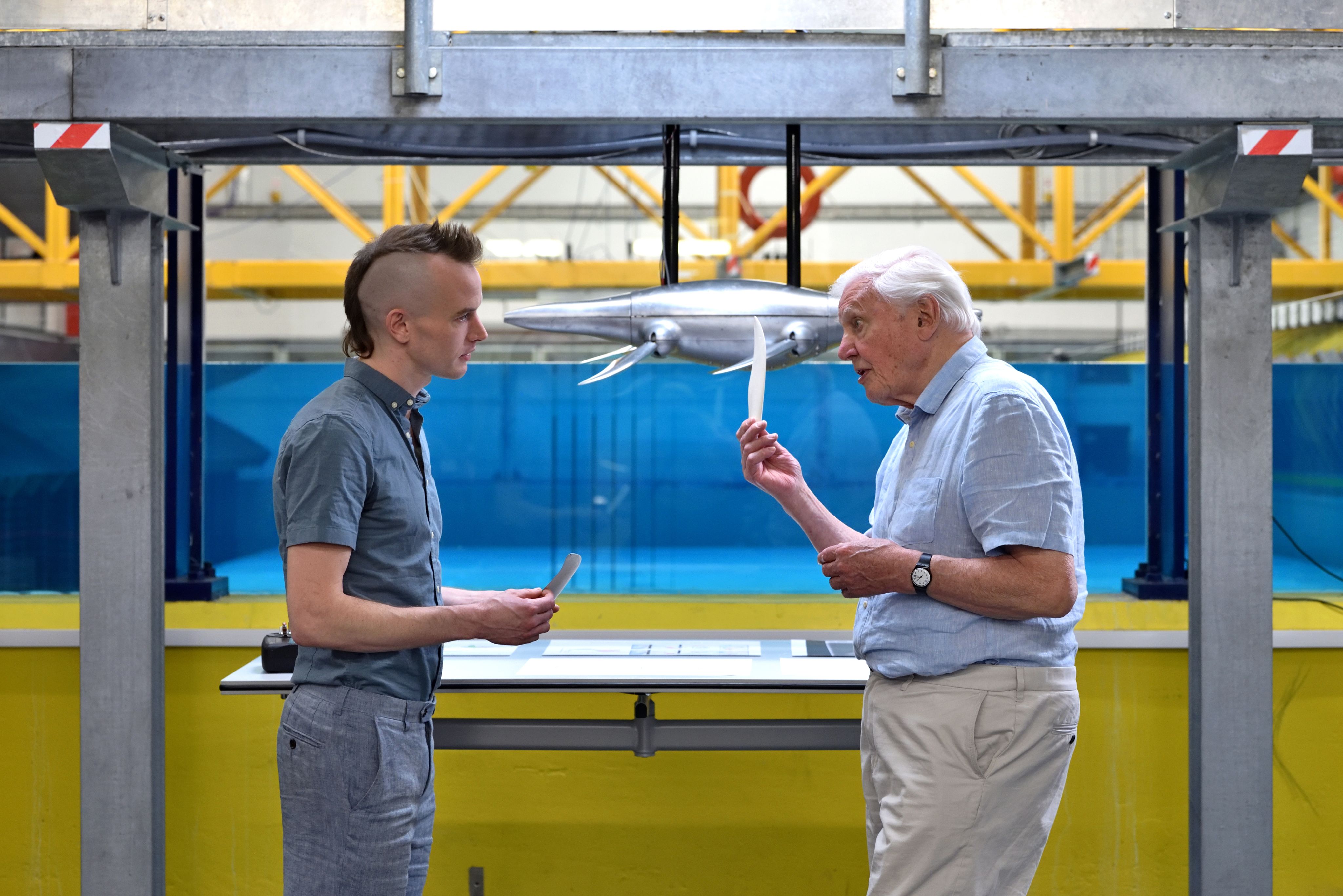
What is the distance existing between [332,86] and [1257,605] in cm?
230

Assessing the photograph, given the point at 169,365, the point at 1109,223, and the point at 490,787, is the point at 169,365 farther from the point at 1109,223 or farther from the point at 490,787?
the point at 1109,223

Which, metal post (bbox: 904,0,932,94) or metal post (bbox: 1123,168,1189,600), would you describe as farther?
metal post (bbox: 1123,168,1189,600)

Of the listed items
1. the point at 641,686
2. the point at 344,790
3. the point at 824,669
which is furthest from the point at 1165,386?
the point at 344,790

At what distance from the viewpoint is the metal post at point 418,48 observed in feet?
7.38

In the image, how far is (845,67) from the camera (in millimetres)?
2283

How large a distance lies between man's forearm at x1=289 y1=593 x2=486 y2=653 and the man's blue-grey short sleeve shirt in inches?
2.0

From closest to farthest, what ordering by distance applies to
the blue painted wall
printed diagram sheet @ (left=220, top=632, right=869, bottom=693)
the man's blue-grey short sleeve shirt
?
the man's blue-grey short sleeve shirt, printed diagram sheet @ (left=220, top=632, right=869, bottom=693), the blue painted wall

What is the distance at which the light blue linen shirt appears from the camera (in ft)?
5.63

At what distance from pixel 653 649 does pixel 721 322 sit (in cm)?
96

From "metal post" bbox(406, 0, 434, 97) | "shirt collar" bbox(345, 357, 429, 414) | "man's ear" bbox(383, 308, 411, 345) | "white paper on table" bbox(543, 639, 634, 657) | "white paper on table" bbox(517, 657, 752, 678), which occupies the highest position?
"metal post" bbox(406, 0, 434, 97)

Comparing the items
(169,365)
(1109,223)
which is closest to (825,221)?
(1109,223)

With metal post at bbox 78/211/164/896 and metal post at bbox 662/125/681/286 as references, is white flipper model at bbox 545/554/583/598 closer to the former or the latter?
metal post at bbox 662/125/681/286

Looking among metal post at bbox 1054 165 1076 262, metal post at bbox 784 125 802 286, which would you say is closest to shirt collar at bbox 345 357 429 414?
metal post at bbox 784 125 802 286

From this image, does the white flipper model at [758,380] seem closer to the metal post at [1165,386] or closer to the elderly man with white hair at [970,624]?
the elderly man with white hair at [970,624]
